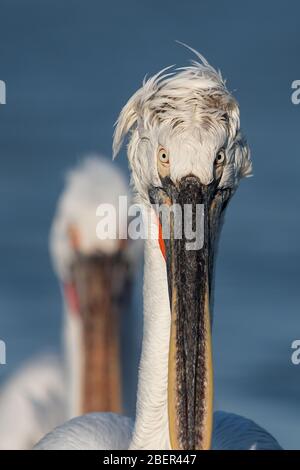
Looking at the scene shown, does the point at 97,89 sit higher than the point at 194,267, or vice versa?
the point at 97,89

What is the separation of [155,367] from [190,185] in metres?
0.87

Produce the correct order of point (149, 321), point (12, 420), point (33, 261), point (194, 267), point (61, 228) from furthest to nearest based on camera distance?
point (33, 261) → point (61, 228) → point (12, 420) → point (149, 321) → point (194, 267)

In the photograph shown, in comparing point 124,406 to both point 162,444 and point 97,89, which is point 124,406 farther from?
point 97,89

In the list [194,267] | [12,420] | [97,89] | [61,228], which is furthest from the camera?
[97,89]

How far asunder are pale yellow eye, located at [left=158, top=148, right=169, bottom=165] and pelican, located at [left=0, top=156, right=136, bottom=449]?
3.72 metres

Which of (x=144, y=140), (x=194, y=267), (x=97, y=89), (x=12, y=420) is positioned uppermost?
(x=97, y=89)

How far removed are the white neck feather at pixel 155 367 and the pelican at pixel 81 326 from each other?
315 centimetres

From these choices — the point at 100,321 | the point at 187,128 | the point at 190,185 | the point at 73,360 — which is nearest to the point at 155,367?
Answer: the point at 190,185

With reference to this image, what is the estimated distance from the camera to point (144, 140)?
6.91 meters

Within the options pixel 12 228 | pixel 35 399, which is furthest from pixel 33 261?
pixel 35 399

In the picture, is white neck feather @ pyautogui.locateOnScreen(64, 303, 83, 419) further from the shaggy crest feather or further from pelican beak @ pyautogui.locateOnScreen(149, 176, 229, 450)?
pelican beak @ pyautogui.locateOnScreen(149, 176, 229, 450)

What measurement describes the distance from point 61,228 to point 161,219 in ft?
15.2

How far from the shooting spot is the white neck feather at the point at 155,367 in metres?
6.95

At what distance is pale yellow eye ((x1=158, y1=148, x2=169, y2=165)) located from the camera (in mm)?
6694
